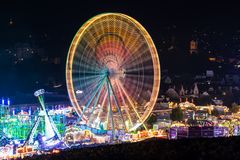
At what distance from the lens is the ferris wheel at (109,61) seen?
18953 mm

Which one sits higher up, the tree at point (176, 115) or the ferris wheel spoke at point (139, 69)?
the ferris wheel spoke at point (139, 69)

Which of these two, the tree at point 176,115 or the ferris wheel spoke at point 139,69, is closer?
the ferris wheel spoke at point 139,69

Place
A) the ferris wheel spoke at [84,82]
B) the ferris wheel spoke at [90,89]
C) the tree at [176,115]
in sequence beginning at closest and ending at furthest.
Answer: the ferris wheel spoke at [84,82] → the ferris wheel spoke at [90,89] → the tree at [176,115]

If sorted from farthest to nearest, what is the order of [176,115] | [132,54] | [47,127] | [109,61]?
[176,115] → [47,127] → [132,54] → [109,61]

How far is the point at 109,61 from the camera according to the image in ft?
61.5

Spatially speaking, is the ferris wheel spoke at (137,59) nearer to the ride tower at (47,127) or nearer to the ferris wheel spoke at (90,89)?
the ferris wheel spoke at (90,89)

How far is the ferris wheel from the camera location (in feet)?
62.2

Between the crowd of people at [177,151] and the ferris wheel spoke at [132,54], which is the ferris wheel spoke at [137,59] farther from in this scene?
the crowd of people at [177,151]

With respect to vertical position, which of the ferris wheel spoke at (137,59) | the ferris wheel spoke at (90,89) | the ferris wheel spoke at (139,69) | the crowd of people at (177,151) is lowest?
the crowd of people at (177,151)

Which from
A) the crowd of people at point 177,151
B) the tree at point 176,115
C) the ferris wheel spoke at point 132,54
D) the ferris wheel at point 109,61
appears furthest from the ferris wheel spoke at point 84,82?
the tree at point 176,115

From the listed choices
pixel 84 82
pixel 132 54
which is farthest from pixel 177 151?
pixel 84 82

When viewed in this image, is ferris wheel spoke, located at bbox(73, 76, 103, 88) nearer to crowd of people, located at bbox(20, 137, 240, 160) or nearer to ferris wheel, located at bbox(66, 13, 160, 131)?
ferris wheel, located at bbox(66, 13, 160, 131)

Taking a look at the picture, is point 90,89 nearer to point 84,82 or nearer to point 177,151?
point 84,82

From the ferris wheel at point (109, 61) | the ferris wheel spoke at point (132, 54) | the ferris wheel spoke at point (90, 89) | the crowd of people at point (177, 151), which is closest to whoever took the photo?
the crowd of people at point (177, 151)
